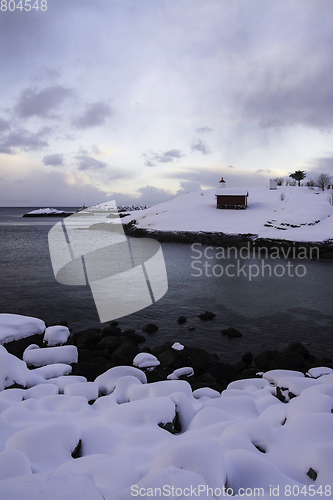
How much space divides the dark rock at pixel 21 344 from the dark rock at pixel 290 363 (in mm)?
5709

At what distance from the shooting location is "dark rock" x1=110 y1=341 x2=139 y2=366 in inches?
284

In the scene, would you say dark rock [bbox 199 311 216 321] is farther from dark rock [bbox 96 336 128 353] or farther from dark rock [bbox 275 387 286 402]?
dark rock [bbox 275 387 286 402]

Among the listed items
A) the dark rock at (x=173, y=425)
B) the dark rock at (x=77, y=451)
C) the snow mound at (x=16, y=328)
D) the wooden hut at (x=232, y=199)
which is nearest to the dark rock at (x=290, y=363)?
the dark rock at (x=173, y=425)

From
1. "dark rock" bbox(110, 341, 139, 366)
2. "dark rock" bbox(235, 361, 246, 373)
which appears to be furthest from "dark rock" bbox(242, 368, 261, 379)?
"dark rock" bbox(110, 341, 139, 366)

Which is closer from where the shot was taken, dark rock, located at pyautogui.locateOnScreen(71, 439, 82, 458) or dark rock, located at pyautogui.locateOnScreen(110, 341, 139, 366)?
dark rock, located at pyautogui.locateOnScreen(71, 439, 82, 458)

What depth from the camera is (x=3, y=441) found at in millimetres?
3045

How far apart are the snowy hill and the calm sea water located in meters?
13.0

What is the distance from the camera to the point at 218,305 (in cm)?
1280

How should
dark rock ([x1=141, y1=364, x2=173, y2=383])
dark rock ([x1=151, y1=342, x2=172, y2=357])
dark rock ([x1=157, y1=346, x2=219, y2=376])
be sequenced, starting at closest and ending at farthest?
dark rock ([x1=141, y1=364, x2=173, y2=383]) → dark rock ([x1=157, y1=346, x2=219, y2=376]) → dark rock ([x1=151, y1=342, x2=172, y2=357])

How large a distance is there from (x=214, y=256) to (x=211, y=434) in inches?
920

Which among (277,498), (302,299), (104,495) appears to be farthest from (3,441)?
(302,299)

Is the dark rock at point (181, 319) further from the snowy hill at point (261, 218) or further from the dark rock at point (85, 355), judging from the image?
the snowy hill at point (261, 218)

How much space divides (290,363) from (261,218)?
116ft

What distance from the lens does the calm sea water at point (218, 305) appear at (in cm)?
929
